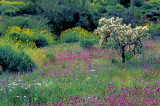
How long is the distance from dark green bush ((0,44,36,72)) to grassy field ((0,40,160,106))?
0.69m

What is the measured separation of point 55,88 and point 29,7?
1756 centimetres

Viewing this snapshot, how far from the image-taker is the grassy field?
465 cm

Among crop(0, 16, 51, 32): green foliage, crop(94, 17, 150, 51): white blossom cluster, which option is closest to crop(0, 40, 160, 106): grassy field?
crop(94, 17, 150, 51): white blossom cluster

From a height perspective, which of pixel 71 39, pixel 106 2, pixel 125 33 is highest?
pixel 106 2

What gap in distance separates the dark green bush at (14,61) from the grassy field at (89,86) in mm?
691

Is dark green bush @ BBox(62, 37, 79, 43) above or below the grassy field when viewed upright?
below

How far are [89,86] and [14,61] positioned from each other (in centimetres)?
359

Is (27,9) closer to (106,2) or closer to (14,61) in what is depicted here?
(106,2)

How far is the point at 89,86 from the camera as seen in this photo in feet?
18.4

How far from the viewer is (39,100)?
15.9ft

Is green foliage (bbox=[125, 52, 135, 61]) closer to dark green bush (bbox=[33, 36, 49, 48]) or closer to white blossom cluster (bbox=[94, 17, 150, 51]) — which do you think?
white blossom cluster (bbox=[94, 17, 150, 51])

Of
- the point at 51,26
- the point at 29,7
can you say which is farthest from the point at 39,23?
the point at 29,7

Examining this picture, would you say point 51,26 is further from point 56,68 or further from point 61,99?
point 61,99

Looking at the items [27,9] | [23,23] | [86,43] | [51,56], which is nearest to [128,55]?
[51,56]
